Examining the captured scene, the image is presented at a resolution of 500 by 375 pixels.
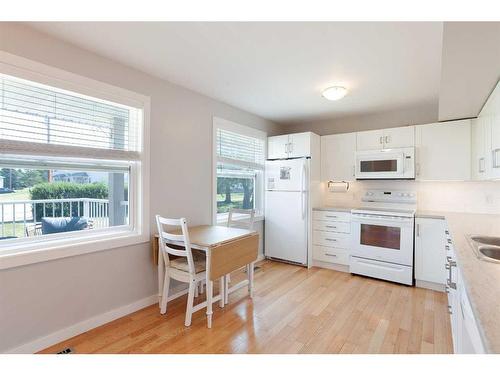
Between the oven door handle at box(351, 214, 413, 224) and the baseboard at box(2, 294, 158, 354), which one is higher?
the oven door handle at box(351, 214, 413, 224)

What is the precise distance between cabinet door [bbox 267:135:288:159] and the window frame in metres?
2.15

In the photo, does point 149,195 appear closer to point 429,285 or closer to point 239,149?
point 239,149

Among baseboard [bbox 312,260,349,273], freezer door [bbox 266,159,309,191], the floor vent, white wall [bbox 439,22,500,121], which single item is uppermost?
white wall [bbox 439,22,500,121]

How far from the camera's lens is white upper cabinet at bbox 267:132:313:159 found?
3.82 m

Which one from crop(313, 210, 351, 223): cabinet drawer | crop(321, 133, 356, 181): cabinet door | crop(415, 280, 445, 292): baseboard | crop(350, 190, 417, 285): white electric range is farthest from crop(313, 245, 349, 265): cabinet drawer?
crop(321, 133, 356, 181): cabinet door

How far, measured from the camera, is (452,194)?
3.36 meters

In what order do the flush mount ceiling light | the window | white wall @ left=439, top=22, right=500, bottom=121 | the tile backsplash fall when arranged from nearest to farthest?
white wall @ left=439, top=22, right=500, bottom=121 → the flush mount ceiling light → the tile backsplash → the window

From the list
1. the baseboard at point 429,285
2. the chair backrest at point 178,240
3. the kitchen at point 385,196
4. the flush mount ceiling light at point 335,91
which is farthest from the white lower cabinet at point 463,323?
the flush mount ceiling light at point 335,91

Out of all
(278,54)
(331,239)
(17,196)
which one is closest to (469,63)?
(278,54)

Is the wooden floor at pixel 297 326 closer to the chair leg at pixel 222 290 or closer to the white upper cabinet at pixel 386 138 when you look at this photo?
the chair leg at pixel 222 290

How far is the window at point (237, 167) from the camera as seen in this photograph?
345cm

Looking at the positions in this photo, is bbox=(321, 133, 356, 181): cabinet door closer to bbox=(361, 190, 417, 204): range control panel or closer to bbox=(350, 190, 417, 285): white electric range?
bbox=(361, 190, 417, 204): range control panel

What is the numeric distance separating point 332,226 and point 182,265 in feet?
7.57

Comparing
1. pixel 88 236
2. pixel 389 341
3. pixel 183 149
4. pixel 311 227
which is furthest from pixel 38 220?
pixel 311 227
